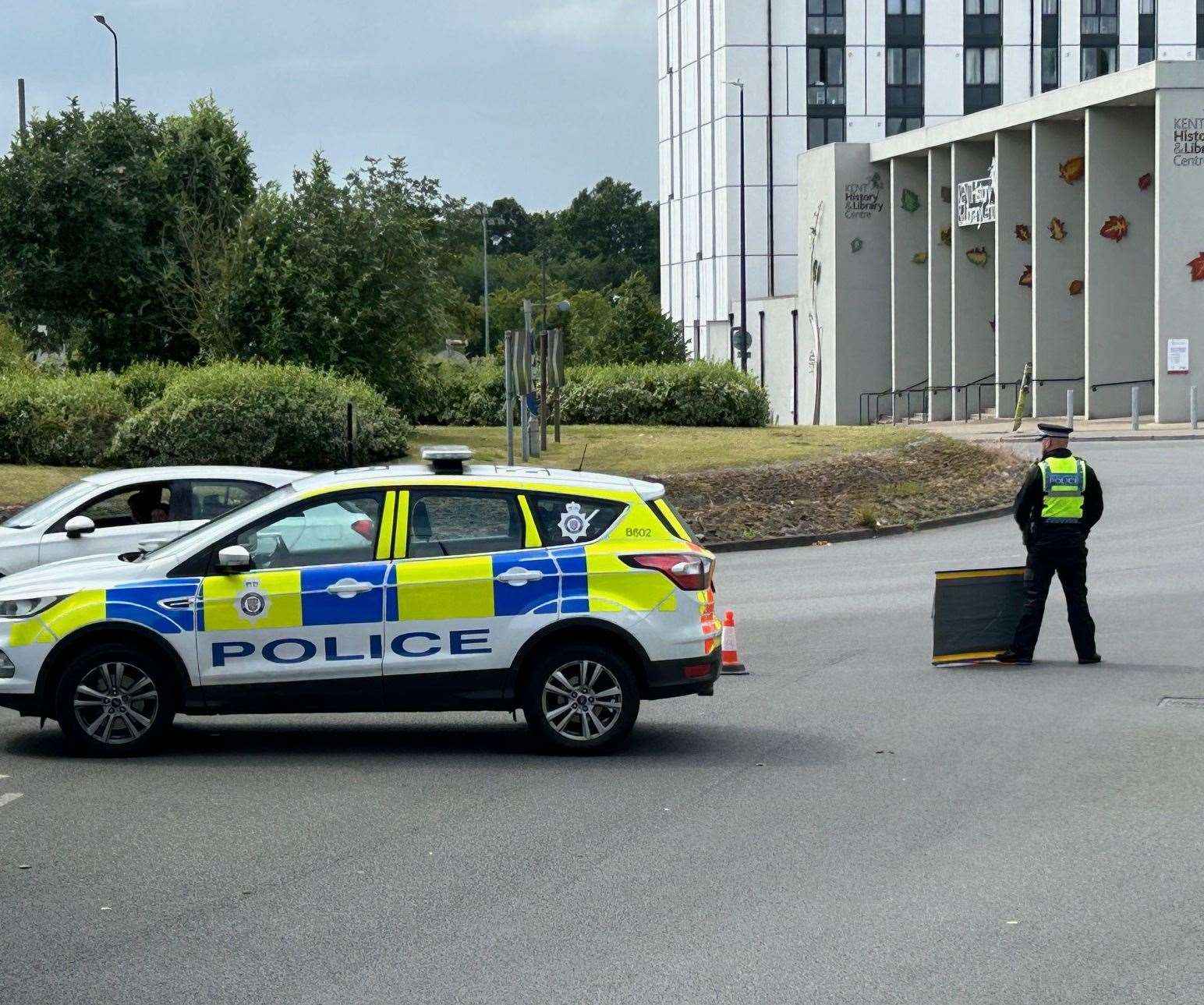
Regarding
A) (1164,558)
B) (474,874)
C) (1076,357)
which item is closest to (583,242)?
(1076,357)

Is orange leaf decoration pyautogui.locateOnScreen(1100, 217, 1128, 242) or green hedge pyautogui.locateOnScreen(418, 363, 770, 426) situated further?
orange leaf decoration pyautogui.locateOnScreen(1100, 217, 1128, 242)

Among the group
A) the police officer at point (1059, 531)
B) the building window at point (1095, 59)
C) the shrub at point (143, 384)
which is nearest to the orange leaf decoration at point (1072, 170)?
the shrub at point (143, 384)

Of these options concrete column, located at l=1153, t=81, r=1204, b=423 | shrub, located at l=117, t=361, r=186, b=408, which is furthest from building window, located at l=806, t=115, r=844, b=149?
shrub, located at l=117, t=361, r=186, b=408

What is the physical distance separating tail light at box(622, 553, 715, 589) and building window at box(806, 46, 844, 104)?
71.8 metres

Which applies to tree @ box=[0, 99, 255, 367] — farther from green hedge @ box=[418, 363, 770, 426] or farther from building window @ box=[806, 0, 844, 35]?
building window @ box=[806, 0, 844, 35]

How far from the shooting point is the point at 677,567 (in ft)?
32.2

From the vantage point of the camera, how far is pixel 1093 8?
81938mm

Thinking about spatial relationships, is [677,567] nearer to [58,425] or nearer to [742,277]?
[58,425]

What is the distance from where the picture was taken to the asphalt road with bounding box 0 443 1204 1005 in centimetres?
594

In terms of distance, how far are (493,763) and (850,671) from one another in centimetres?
410

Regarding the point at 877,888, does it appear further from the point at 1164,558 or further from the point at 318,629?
the point at 1164,558

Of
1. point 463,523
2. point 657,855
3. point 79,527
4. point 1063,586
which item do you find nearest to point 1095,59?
point 1063,586

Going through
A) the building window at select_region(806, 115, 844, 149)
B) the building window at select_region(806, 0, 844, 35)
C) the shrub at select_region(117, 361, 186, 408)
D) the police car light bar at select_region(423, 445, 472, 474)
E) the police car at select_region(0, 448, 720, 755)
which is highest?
the building window at select_region(806, 0, 844, 35)

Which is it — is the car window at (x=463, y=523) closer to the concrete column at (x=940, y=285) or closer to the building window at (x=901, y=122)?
the concrete column at (x=940, y=285)
